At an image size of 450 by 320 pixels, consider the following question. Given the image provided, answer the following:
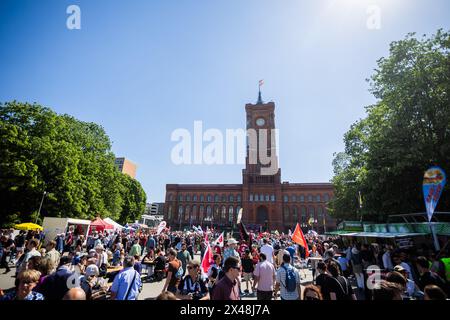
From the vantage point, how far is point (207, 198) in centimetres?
6569

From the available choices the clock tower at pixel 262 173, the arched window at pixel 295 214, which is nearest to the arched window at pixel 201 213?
the clock tower at pixel 262 173

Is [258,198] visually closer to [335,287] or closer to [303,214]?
[303,214]

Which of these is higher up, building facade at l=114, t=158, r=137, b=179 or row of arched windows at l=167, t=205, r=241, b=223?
building facade at l=114, t=158, r=137, b=179

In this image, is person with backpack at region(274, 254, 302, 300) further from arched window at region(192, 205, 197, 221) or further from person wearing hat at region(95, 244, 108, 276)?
arched window at region(192, 205, 197, 221)

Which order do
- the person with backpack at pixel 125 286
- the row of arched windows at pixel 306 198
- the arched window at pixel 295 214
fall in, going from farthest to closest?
1. the row of arched windows at pixel 306 198
2. the arched window at pixel 295 214
3. the person with backpack at pixel 125 286

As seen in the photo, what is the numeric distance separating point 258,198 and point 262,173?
22.7 ft

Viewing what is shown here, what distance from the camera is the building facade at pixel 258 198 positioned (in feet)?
191

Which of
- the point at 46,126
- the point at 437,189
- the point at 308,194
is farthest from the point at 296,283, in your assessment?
the point at 308,194

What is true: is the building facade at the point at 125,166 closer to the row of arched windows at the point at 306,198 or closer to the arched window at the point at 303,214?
the row of arched windows at the point at 306,198

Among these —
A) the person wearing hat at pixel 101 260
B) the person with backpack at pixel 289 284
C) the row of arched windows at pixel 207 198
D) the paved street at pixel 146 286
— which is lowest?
the paved street at pixel 146 286

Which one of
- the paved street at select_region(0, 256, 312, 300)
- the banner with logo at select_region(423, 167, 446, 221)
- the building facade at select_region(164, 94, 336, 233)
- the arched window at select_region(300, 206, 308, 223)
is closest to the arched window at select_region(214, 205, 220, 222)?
the building facade at select_region(164, 94, 336, 233)

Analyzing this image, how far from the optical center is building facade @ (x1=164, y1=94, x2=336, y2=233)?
191 feet

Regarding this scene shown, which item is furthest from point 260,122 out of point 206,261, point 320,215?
point 206,261

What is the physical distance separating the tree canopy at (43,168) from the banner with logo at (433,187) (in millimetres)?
25818
